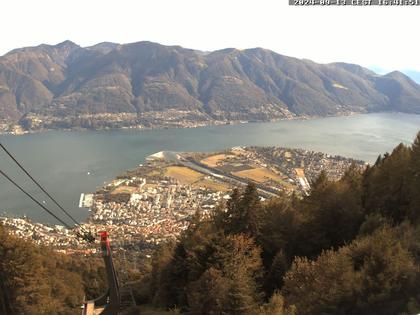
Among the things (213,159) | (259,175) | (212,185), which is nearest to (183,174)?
(212,185)

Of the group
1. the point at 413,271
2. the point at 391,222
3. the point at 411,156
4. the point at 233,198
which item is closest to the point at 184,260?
the point at 233,198

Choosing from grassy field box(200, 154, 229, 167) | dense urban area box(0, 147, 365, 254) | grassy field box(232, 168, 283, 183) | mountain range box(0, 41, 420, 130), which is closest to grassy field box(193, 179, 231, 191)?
dense urban area box(0, 147, 365, 254)

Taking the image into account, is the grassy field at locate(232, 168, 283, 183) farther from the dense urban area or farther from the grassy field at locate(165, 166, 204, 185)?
the grassy field at locate(165, 166, 204, 185)

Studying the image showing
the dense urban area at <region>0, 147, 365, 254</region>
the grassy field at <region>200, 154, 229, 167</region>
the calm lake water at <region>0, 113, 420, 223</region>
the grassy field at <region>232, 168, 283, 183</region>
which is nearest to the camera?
the dense urban area at <region>0, 147, 365, 254</region>

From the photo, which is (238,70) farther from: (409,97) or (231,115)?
(409,97)

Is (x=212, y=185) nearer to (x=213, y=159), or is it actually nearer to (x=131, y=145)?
(x=213, y=159)

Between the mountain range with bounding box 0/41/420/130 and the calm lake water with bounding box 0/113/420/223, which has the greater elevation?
the mountain range with bounding box 0/41/420/130
